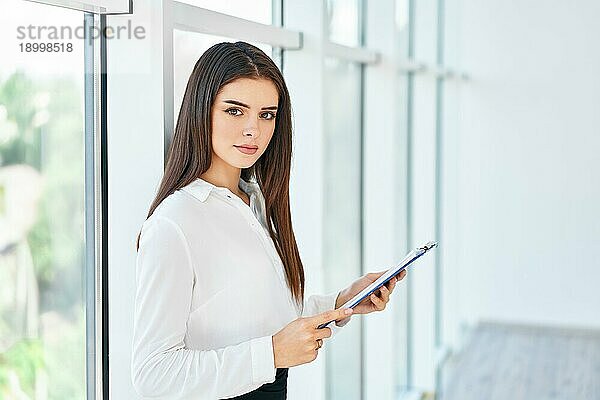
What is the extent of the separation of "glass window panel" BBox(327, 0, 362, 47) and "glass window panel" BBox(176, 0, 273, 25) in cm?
46

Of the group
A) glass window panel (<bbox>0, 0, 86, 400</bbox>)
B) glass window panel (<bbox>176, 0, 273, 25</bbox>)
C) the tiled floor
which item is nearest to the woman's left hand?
glass window panel (<bbox>0, 0, 86, 400</bbox>)

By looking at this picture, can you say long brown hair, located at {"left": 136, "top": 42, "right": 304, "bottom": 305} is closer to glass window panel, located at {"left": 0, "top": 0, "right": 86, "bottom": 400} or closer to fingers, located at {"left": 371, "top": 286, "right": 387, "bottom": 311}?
glass window panel, located at {"left": 0, "top": 0, "right": 86, "bottom": 400}

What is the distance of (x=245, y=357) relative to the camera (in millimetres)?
1462

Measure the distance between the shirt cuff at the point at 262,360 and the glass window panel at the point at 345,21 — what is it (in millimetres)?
1493

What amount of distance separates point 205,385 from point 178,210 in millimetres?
280

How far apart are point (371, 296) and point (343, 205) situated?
141 centimetres

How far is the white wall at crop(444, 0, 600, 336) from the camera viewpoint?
560cm

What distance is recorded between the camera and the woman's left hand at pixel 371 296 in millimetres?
1729

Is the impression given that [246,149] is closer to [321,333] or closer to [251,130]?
[251,130]

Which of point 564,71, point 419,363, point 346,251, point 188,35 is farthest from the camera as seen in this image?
point 564,71

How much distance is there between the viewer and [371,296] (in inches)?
68.0

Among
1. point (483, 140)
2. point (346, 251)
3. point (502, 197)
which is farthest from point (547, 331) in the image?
point (346, 251)

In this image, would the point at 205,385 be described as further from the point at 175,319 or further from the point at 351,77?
the point at 351,77

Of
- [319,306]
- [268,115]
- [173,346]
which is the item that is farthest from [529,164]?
[173,346]
